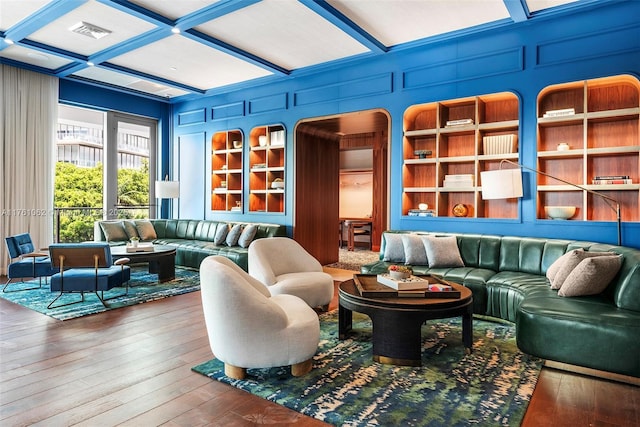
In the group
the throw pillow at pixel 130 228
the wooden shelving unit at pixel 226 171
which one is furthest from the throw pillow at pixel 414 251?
the throw pillow at pixel 130 228

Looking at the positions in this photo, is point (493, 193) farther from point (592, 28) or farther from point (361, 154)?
point (361, 154)

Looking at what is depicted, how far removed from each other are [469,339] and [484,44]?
3583 mm

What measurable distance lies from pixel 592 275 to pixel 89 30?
589cm

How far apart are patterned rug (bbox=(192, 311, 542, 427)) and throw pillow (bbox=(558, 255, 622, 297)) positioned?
2.14 feet

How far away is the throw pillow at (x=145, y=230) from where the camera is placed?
743 cm

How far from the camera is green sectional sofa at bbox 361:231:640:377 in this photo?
269cm

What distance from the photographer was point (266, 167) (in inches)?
284

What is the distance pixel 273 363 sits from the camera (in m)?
2.66

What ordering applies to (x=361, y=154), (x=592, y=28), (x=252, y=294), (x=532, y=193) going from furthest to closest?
1. (x=361, y=154)
2. (x=532, y=193)
3. (x=592, y=28)
4. (x=252, y=294)

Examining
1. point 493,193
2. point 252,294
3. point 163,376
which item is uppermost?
point 493,193

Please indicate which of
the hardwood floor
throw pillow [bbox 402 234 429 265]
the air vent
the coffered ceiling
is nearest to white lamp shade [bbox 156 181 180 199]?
the coffered ceiling

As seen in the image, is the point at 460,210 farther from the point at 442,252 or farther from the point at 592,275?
the point at 592,275

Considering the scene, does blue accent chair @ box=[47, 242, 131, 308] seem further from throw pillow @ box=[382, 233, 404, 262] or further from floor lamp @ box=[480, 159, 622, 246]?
floor lamp @ box=[480, 159, 622, 246]

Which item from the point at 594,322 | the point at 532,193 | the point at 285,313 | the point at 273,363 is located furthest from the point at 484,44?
the point at 273,363
